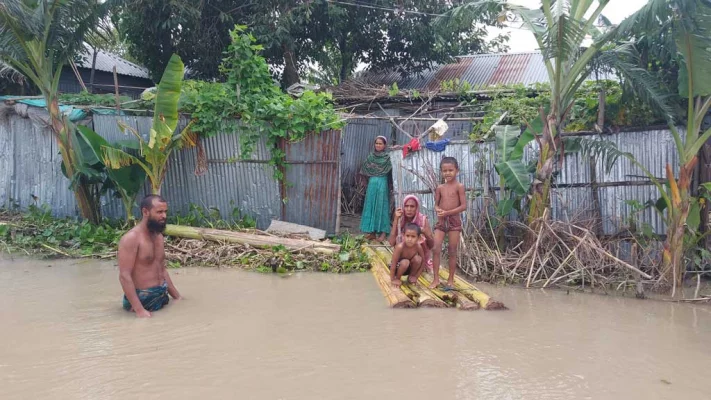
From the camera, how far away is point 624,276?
740 centimetres

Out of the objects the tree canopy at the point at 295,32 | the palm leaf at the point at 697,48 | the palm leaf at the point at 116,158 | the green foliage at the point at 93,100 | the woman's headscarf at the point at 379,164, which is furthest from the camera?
the tree canopy at the point at 295,32

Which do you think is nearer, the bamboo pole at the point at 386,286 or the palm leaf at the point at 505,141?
the bamboo pole at the point at 386,286

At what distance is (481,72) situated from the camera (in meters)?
16.6

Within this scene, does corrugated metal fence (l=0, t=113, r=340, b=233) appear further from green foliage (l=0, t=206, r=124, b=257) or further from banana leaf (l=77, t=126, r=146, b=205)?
green foliage (l=0, t=206, r=124, b=257)

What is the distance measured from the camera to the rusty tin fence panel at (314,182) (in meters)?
9.85

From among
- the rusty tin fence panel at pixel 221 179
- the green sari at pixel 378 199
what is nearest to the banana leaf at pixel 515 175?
the green sari at pixel 378 199

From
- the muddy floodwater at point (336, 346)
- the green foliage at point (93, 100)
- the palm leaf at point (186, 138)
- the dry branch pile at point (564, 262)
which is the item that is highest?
the green foliage at point (93, 100)

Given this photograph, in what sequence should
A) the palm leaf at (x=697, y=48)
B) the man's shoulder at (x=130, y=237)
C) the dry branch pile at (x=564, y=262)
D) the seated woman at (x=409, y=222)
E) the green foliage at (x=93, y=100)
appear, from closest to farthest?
the man's shoulder at (x=130, y=237), the palm leaf at (x=697, y=48), the seated woman at (x=409, y=222), the dry branch pile at (x=564, y=262), the green foliage at (x=93, y=100)

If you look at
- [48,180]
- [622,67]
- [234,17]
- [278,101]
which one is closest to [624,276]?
[622,67]

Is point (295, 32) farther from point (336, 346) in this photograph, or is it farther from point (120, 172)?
point (336, 346)

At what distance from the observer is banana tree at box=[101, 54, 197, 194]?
8617mm

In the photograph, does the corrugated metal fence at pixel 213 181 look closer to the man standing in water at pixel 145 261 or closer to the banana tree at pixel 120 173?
the banana tree at pixel 120 173

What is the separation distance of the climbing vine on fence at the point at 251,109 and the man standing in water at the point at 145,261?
3979 millimetres

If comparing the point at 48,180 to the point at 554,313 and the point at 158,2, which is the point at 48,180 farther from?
the point at 554,313
